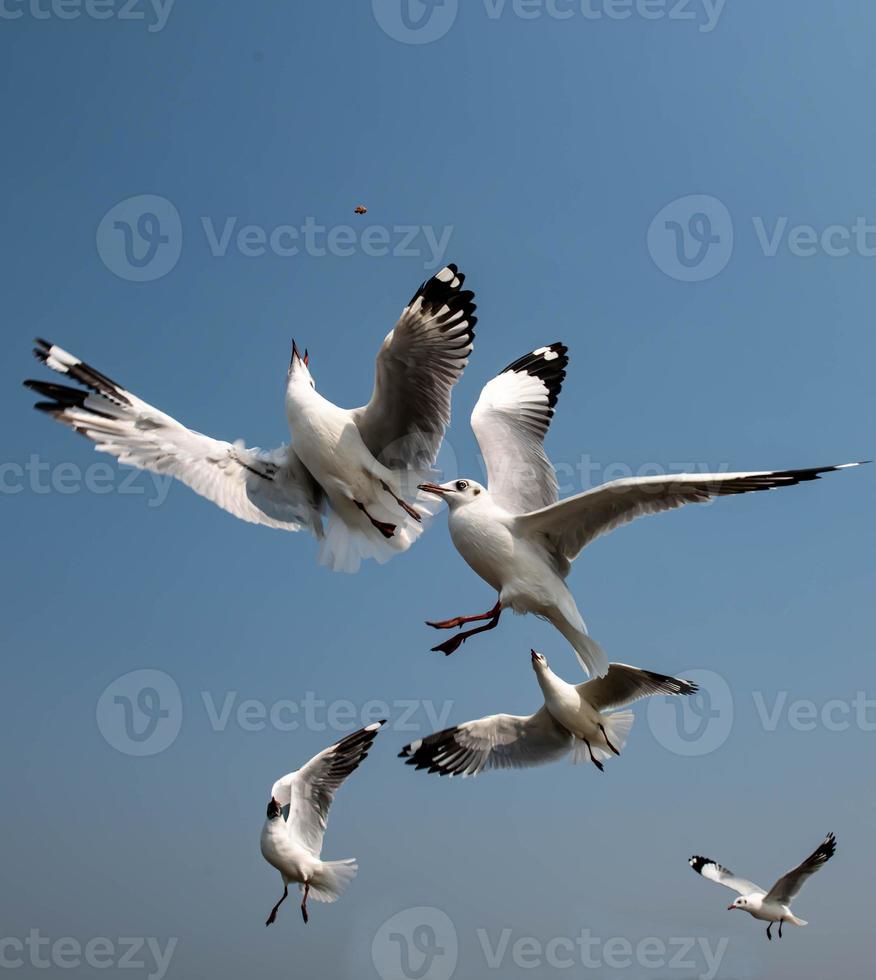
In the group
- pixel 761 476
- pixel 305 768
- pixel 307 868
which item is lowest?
pixel 307 868

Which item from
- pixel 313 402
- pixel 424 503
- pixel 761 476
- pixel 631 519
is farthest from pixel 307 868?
pixel 761 476

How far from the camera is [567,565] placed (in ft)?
19.2

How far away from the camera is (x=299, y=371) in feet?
23.2

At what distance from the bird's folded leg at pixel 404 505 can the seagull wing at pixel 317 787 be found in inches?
84.0

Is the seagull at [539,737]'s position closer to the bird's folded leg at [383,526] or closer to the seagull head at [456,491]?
the bird's folded leg at [383,526]

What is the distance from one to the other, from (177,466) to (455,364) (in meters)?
1.87

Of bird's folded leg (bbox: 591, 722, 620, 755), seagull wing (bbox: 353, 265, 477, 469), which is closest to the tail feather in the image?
bird's folded leg (bbox: 591, 722, 620, 755)

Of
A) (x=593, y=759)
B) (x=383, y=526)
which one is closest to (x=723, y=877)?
(x=593, y=759)

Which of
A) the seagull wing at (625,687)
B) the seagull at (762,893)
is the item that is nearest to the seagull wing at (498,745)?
the seagull wing at (625,687)

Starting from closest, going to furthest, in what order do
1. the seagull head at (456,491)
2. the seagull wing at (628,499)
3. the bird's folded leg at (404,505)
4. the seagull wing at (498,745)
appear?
the seagull wing at (628,499)
the seagull head at (456,491)
the bird's folded leg at (404,505)
the seagull wing at (498,745)

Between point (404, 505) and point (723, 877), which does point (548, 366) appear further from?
point (723, 877)

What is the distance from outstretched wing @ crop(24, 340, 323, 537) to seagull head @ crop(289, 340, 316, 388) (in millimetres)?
489

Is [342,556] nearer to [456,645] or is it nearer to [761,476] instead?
[456,645]

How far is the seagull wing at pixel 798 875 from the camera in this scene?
9.75 m
